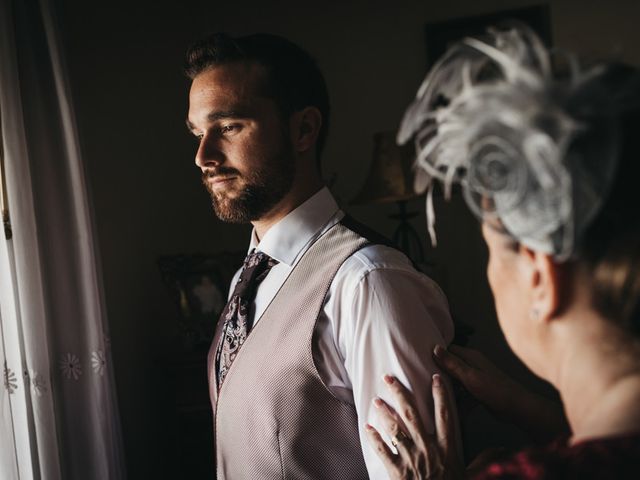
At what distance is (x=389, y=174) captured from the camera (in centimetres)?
266

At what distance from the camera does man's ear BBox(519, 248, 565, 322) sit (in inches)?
28.1

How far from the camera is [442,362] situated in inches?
47.6

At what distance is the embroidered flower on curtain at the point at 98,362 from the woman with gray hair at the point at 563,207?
4.41 feet

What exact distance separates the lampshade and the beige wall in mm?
458

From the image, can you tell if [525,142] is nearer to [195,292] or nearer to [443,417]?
[443,417]

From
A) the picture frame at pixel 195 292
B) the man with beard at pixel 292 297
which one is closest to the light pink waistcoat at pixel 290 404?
the man with beard at pixel 292 297

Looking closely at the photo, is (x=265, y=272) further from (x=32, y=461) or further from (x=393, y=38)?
(x=393, y=38)

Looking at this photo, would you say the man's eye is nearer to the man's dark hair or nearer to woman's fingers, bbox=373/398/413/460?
the man's dark hair

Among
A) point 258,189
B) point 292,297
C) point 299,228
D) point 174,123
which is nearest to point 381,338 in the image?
point 292,297

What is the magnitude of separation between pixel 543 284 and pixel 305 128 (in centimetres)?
93

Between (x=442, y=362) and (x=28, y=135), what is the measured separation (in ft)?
4.02

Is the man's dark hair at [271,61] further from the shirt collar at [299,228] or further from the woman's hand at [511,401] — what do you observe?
the woman's hand at [511,401]

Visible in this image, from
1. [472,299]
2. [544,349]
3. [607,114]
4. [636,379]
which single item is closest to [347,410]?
[544,349]

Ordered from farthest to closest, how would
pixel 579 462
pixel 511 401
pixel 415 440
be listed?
pixel 511 401 → pixel 415 440 → pixel 579 462
